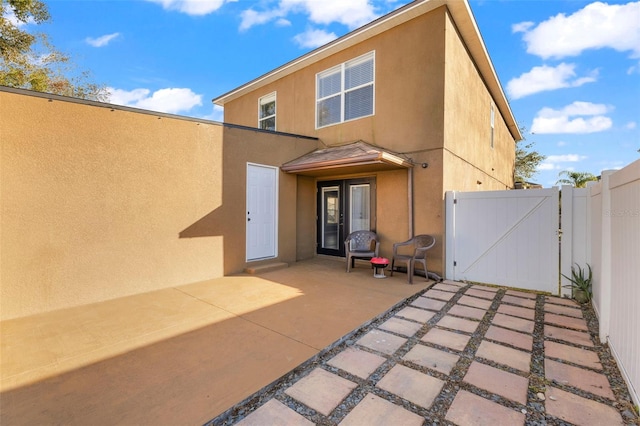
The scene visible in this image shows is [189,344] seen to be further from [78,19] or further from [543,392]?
[78,19]

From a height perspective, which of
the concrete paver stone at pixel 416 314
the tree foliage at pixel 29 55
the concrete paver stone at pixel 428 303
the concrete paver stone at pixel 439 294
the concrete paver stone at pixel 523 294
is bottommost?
the concrete paver stone at pixel 416 314

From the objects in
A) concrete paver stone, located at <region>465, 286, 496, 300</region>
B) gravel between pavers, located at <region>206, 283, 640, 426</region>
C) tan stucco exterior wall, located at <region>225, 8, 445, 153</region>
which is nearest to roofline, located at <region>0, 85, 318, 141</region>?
tan stucco exterior wall, located at <region>225, 8, 445, 153</region>

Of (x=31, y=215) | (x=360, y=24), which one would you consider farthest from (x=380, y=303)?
(x=360, y=24)

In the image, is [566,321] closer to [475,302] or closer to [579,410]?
[475,302]

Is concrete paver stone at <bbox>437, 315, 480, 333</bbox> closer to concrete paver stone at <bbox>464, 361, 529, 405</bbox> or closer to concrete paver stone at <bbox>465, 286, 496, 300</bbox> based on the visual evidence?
concrete paver stone at <bbox>464, 361, 529, 405</bbox>

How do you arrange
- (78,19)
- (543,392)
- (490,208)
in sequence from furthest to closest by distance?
(78,19) < (490,208) < (543,392)

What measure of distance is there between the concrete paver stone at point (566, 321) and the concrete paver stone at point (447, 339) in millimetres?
1478

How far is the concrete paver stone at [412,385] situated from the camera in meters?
2.24

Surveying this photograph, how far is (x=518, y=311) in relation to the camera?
4.16 m

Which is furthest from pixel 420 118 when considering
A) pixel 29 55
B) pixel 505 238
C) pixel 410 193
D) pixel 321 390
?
pixel 29 55

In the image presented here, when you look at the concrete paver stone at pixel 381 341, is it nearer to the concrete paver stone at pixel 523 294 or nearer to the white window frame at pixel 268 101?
the concrete paver stone at pixel 523 294

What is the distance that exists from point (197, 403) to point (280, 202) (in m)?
5.45

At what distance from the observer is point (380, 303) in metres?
4.45

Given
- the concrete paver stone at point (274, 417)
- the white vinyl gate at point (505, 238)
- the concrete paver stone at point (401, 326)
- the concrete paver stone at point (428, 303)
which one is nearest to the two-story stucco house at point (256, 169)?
the white vinyl gate at point (505, 238)
